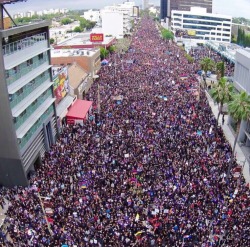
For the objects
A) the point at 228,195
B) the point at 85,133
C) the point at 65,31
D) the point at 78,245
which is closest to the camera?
the point at 78,245

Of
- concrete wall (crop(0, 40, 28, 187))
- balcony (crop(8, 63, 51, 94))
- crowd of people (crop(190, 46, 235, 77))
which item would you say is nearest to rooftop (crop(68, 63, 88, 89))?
balcony (crop(8, 63, 51, 94))

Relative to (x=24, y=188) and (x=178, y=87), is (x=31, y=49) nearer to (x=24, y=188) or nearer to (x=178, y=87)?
(x=24, y=188)

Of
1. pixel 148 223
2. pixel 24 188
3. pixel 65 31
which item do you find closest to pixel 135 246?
pixel 148 223

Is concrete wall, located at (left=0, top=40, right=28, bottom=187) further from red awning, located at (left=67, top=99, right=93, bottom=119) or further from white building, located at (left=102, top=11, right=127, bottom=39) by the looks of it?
white building, located at (left=102, top=11, right=127, bottom=39)

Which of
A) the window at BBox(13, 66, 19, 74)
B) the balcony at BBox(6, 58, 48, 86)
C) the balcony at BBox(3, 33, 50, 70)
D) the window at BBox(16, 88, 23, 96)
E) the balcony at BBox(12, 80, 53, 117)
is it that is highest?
the balcony at BBox(3, 33, 50, 70)

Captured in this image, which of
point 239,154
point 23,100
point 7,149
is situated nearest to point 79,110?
point 23,100

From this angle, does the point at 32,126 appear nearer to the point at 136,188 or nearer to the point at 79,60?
the point at 136,188
